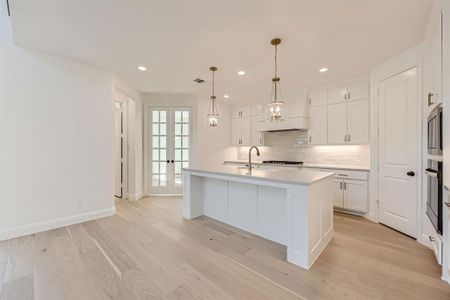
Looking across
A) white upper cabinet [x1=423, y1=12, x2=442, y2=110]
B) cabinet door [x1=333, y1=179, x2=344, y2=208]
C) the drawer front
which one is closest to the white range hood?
the drawer front

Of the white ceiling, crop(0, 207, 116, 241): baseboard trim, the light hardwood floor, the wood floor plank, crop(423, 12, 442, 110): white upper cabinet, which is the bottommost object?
the wood floor plank

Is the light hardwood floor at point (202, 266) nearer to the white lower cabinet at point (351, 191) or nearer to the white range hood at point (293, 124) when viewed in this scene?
the white lower cabinet at point (351, 191)

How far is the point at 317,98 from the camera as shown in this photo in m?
4.29

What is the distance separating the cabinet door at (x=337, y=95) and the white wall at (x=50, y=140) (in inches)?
166

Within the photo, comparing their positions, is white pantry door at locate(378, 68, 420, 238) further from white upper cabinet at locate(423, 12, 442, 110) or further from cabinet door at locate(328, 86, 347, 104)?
cabinet door at locate(328, 86, 347, 104)

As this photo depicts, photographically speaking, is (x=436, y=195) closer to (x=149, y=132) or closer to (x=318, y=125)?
(x=318, y=125)

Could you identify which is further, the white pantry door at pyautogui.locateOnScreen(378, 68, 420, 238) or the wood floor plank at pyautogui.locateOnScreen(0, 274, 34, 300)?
the white pantry door at pyautogui.locateOnScreen(378, 68, 420, 238)

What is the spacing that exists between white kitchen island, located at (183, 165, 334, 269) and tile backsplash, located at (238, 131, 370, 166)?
200 centimetres

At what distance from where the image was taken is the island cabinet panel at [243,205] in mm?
2809

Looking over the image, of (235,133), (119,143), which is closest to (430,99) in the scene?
(235,133)

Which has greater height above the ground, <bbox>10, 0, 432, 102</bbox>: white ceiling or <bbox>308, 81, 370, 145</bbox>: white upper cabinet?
<bbox>10, 0, 432, 102</bbox>: white ceiling

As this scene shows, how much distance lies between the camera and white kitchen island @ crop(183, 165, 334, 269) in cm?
203

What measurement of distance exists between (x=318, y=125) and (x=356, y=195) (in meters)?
1.56

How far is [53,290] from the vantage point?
1.71m
